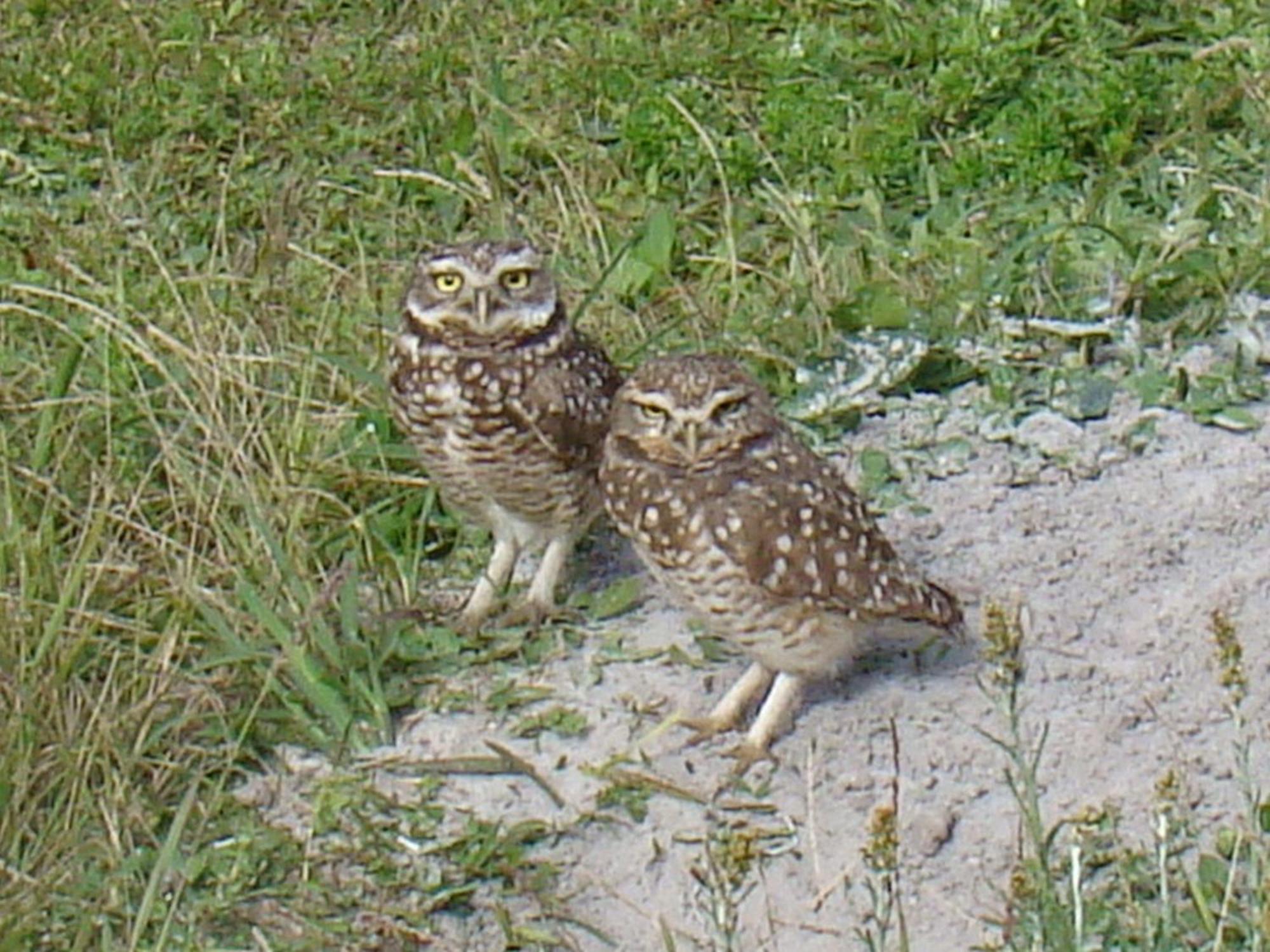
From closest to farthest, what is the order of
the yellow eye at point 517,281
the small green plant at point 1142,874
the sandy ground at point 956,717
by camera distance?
1. the small green plant at point 1142,874
2. the sandy ground at point 956,717
3. the yellow eye at point 517,281

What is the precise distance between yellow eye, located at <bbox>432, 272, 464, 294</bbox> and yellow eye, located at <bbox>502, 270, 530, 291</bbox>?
0.09m

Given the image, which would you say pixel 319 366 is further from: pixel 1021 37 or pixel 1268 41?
pixel 1268 41

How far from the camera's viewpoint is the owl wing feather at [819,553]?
436cm

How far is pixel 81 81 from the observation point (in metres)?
6.83

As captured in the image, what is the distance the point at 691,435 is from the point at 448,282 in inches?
27.4

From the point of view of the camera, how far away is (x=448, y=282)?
4855 mm

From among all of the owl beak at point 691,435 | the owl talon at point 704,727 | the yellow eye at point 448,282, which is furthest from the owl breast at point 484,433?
the owl talon at point 704,727

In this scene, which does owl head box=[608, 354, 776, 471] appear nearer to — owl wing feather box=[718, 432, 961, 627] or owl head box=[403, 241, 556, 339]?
owl wing feather box=[718, 432, 961, 627]

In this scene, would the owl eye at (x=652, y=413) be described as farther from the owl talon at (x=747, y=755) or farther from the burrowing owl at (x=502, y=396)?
the owl talon at (x=747, y=755)

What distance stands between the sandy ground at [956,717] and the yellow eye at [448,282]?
72 centimetres

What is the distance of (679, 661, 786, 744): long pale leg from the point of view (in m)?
4.54

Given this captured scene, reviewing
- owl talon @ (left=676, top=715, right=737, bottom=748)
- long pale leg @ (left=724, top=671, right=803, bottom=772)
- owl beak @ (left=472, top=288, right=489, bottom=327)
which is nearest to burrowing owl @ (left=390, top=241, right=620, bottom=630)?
owl beak @ (left=472, top=288, right=489, bottom=327)

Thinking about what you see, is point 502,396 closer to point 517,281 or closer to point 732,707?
point 517,281

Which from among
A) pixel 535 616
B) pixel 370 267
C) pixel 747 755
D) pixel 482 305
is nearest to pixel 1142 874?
pixel 747 755
